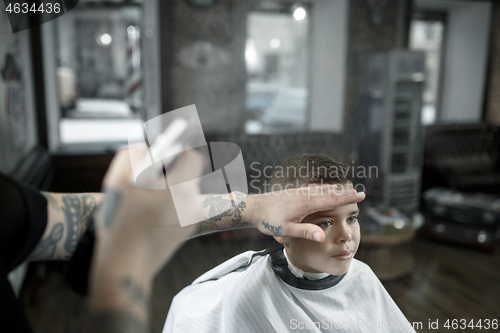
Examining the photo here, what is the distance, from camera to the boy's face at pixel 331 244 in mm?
559

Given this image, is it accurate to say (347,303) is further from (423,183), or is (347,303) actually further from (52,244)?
(423,183)

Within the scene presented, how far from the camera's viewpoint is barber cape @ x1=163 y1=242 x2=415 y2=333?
61 centimetres

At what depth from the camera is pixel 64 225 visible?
62 cm

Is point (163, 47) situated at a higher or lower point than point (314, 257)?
higher

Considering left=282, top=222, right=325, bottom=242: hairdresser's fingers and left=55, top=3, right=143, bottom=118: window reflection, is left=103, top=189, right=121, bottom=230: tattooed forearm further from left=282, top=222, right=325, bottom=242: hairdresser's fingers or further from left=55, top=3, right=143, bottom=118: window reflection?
left=55, top=3, right=143, bottom=118: window reflection

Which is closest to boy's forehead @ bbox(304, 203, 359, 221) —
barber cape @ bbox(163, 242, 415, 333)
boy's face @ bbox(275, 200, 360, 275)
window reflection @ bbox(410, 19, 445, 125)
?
boy's face @ bbox(275, 200, 360, 275)

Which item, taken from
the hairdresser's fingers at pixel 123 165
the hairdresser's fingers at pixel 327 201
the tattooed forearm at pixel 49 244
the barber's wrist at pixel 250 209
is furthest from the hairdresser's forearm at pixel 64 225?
the hairdresser's fingers at pixel 327 201

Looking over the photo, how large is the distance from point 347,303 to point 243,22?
66cm

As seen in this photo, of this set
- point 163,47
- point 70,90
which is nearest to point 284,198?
point 70,90

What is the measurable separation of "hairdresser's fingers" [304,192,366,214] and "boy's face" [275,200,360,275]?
15 millimetres

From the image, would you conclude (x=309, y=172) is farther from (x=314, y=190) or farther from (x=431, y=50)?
(x=431, y=50)

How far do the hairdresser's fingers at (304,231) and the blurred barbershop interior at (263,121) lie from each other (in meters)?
0.09

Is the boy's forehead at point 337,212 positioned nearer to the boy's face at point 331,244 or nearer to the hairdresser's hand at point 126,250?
the boy's face at point 331,244

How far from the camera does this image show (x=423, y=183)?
13.9ft
